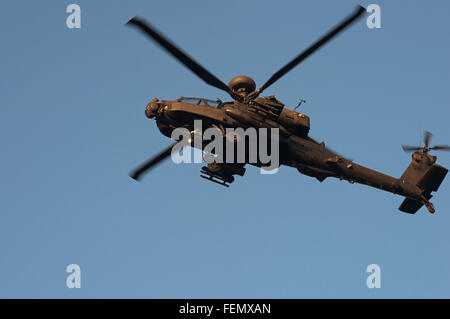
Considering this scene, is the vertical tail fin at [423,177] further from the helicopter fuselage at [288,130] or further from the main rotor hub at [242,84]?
the main rotor hub at [242,84]

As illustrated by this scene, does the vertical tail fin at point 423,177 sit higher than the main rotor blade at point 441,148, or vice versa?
the main rotor blade at point 441,148

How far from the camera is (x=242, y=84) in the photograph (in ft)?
87.1

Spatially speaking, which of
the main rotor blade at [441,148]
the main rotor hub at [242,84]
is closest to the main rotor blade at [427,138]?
the main rotor blade at [441,148]

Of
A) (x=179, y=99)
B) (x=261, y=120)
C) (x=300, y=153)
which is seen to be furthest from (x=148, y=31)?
(x=300, y=153)

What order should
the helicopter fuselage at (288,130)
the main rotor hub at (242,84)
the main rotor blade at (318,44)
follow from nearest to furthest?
the main rotor blade at (318,44) < the helicopter fuselage at (288,130) < the main rotor hub at (242,84)

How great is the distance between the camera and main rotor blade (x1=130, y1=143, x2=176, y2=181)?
2720 centimetres

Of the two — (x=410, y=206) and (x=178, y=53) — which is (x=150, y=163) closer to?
(x=178, y=53)

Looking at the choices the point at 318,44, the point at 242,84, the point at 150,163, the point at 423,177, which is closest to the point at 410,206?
the point at 423,177

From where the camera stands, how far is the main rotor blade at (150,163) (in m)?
27.2

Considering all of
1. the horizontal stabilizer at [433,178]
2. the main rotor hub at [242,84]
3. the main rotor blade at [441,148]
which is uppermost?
the main rotor hub at [242,84]

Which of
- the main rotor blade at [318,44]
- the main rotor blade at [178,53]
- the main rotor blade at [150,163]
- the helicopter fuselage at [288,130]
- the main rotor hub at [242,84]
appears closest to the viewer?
the main rotor blade at [178,53]

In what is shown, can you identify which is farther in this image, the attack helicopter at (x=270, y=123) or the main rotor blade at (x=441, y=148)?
the main rotor blade at (x=441, y=148)

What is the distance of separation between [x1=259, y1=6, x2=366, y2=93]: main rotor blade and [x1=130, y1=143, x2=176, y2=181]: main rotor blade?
5773 millimetres

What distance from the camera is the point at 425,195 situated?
2947cm
